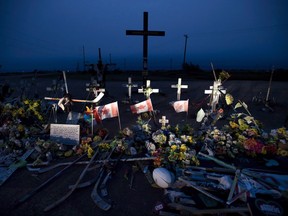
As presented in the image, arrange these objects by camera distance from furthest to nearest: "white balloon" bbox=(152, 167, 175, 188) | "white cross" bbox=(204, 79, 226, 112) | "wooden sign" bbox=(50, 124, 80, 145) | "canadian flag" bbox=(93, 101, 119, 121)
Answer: "white cross" bbox=(204, 79, 226, 112)
"canadian flag" bbox=(93, 101, 119, 121)
"wooden sign" bbox=(50, 124, 80, 145)
"white balloon" bbox=(152, 167, 175, 188)

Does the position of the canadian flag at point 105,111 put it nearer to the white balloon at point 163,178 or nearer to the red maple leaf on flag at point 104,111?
the red maple leaf on flag at point 104,111

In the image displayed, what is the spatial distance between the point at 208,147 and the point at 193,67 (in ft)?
123

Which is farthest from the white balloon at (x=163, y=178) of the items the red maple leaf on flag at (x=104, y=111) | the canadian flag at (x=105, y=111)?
the red maple leaf on flag at (x=104, y=111)

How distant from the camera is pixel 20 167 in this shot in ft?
21.1

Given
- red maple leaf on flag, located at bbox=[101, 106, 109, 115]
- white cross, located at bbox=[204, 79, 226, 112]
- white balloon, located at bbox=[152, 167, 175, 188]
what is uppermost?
white cross, located at bbox=[204, 79, 226, 112]

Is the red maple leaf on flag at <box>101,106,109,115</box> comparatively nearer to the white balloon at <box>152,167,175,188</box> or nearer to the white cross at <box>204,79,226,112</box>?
the white balloon at <box>152,167,175,188</box>

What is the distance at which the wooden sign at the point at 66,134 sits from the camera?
25.5 ft

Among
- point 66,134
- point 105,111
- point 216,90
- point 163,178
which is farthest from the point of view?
point 216,90

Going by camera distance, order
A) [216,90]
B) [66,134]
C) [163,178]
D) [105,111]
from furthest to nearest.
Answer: [216,90] < [105,111] < [66,134] < [163,178]

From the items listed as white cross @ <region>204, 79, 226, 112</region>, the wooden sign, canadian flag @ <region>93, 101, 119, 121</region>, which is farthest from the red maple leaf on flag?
white cross @ <region>204, 79, 226, 112</region>

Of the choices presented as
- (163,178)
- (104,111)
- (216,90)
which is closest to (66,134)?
(104,111)

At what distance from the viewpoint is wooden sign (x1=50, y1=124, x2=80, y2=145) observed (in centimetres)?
777

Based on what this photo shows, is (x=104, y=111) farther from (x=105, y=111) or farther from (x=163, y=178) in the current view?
(x=163, y=178)

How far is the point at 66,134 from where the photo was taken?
7.85 m
